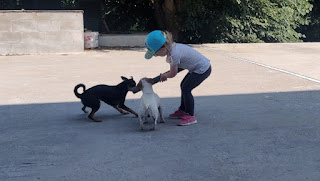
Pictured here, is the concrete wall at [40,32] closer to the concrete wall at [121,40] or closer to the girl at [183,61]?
the concrete wall at [121,40]

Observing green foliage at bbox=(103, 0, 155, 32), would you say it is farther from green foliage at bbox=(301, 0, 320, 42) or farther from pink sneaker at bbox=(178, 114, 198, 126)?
pink sneaker at bbox=(178, 114, 198, 126)

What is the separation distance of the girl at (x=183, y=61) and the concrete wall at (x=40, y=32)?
778cm

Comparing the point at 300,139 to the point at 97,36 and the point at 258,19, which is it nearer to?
the point at 97,36

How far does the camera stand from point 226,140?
5121mm

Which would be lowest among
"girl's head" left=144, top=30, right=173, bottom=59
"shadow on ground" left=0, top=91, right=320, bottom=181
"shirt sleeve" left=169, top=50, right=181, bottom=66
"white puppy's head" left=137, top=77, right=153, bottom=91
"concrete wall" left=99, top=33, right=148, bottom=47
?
"shadow on ground" left=0, top=91, right=320, bottom=181

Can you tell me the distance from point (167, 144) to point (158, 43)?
1.17m

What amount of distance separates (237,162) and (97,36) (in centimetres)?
1052

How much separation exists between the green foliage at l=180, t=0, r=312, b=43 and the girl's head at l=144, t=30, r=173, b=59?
1048 cm

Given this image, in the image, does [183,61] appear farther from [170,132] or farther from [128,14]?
[128,14]

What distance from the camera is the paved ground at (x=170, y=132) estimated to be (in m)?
4.26

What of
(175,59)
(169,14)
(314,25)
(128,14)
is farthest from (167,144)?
(314,25)

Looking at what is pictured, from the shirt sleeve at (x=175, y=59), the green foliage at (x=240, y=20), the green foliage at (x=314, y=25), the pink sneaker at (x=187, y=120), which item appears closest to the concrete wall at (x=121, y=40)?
the green foliage at (x=240, y=20)

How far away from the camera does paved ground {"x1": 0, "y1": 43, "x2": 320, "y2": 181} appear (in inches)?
168

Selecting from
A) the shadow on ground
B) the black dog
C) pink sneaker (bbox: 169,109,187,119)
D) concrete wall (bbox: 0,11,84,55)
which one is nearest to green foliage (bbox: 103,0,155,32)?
concrete wall (bbox: 0,11,84,55)
